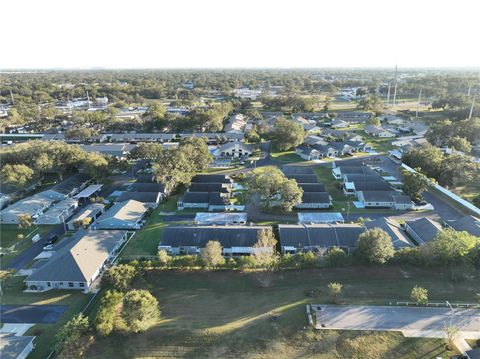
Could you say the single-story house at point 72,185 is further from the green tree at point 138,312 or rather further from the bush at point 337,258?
the bush at point 337,258

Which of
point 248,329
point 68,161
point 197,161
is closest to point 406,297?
point 248,329

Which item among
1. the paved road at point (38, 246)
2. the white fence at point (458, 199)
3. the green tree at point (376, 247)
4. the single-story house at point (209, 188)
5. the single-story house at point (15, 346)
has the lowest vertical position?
the paved road at point (38, 246)

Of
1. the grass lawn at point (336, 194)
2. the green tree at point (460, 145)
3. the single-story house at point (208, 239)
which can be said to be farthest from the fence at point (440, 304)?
the green tree at point (460, 145)

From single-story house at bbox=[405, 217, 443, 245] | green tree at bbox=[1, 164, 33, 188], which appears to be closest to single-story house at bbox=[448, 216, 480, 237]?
single-story house at bbox=[405, 217, 443, 245]

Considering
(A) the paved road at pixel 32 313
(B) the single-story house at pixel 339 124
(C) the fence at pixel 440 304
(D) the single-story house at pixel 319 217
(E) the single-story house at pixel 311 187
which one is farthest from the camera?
(B) the single-story house at pixel 339 124

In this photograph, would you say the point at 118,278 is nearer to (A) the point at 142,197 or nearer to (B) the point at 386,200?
(A) the point at 142,197

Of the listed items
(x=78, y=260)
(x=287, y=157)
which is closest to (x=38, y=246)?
(x=78, y=260)
